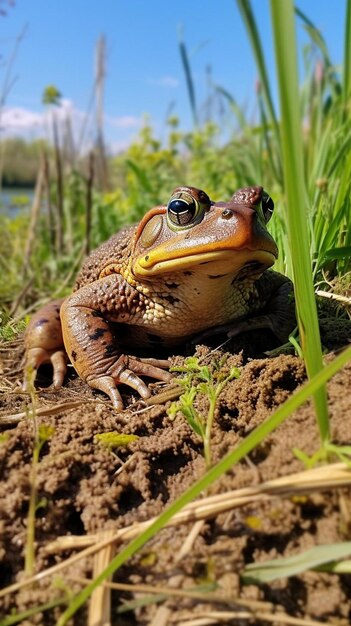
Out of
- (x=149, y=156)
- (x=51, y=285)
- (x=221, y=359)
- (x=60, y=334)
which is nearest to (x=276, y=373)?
(x=221, y=359)

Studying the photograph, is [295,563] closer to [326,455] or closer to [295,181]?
[326,455]

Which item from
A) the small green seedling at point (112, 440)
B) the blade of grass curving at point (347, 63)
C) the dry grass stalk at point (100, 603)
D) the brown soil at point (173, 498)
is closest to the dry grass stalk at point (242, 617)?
the brown soil at point (173, 498)

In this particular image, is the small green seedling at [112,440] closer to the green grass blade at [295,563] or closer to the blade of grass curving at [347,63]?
the green grass blade at [295,563]

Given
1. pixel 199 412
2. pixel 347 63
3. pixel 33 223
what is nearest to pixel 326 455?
pixel 199 412

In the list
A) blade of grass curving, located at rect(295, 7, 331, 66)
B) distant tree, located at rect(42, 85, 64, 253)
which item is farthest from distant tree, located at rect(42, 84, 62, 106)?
blade of grass curving, located at rect(295, 7, 331, 66)

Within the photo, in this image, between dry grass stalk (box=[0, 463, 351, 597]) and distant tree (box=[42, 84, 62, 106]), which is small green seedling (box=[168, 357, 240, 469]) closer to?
dry grass stalk (box=[0, 463, 351, 597])

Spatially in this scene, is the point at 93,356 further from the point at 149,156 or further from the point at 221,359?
the point at 149,156
